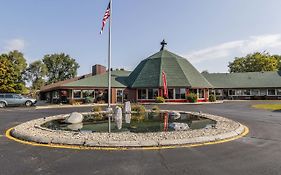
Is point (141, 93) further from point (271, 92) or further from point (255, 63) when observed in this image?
point (255, 63)

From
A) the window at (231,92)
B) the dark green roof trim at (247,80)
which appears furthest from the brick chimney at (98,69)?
the window at (231,92)

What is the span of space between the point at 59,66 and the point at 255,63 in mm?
74691

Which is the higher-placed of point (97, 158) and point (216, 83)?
point (216, 83)

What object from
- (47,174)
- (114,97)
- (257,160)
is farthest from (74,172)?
(114,97)

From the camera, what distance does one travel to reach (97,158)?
5.89 meters

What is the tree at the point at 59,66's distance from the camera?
82500 mm

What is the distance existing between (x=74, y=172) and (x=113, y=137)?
10.2ft

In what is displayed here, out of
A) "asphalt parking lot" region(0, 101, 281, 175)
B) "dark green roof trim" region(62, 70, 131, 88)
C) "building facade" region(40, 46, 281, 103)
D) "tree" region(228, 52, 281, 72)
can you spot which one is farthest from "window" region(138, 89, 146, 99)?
"tree" region(228, 52, 281, 72)

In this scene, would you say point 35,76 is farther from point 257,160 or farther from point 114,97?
point 257,160

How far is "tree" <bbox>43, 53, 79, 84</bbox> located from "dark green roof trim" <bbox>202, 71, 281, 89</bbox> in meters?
58.0

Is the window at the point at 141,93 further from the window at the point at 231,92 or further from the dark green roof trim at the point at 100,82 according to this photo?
the window at the point at 231,92

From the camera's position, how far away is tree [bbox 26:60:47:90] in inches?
2974

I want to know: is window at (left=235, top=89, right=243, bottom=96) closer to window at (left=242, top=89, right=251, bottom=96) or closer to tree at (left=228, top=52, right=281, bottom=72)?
window at (left=242, top=89, right=251, bottom=96)

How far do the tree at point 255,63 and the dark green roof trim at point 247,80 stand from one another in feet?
59.0
